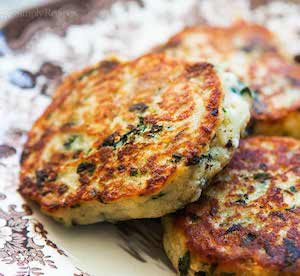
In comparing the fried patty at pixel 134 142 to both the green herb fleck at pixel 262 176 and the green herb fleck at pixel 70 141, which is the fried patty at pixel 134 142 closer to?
the green herb fleck at pixel 70 141

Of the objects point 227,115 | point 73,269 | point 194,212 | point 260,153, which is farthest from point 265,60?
point 73,269

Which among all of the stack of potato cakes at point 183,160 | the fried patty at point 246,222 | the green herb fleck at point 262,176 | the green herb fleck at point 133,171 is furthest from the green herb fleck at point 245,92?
the green herb fleck at point 133,171

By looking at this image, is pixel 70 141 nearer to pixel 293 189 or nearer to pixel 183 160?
pixel 183 160

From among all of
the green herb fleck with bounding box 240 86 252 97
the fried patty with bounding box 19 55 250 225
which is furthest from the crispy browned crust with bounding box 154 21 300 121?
the fried patty with bounding box 19 55 250 225

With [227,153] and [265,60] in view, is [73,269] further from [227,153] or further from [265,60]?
[265,60]

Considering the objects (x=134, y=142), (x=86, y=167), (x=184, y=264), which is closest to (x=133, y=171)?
(x=134, y=142)
